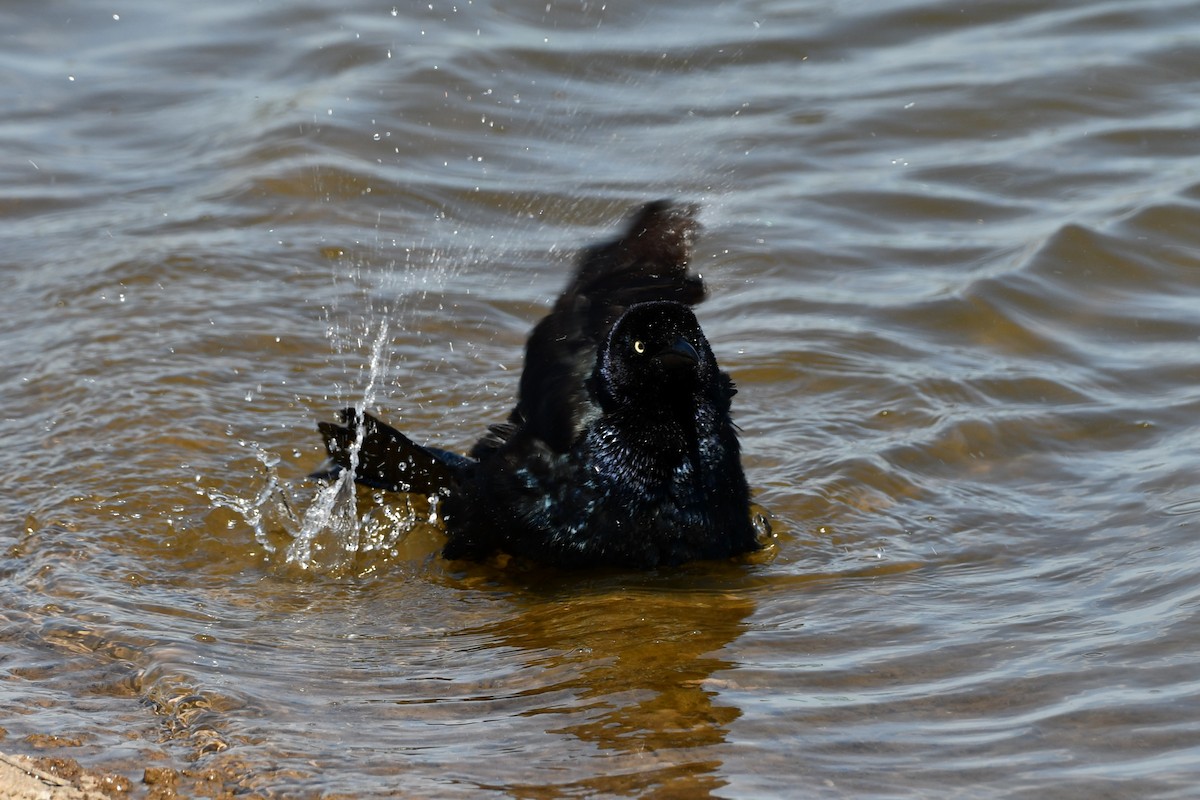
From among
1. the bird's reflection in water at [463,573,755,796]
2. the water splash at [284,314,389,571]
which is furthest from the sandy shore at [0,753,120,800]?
the water splash at [284,314,389,571]

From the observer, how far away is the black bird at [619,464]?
5.31 meters

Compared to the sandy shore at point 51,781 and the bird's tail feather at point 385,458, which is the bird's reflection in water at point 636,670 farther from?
the sandy shore at point 51,781

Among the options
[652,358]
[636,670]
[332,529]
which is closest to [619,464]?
[652,358]

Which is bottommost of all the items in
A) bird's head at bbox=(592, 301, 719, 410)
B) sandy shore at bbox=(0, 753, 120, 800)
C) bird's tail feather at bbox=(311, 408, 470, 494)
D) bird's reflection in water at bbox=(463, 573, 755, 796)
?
bird's reflection in water at bbox=(463, 573, 755, 796)

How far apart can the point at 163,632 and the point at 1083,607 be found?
9.32 feet

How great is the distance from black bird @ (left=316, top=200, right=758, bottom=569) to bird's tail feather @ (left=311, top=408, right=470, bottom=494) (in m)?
0.05

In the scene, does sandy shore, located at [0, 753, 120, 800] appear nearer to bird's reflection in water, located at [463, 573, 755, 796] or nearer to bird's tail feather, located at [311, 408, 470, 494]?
bird's reflection in water, located at [463, 573, 755, 796]

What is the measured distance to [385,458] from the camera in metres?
5.88

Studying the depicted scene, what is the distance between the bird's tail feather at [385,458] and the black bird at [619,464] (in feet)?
0.17

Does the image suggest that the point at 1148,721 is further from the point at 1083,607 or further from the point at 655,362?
the point at 655,362

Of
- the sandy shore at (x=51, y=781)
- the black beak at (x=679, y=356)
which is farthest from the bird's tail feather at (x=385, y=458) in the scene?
the sandy shore at (x=51, y=781)

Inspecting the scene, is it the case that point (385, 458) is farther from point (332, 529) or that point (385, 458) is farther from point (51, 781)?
point (51, 781)

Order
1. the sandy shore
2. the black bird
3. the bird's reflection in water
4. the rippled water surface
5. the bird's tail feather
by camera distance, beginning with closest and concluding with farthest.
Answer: the sandy shore, the bird's reflection in water, the rippled water surface, the black bird, the bird's tail feather

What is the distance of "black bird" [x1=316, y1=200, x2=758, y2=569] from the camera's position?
5.31 meters
